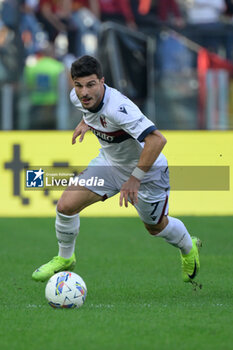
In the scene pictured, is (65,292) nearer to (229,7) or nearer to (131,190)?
(131,190)

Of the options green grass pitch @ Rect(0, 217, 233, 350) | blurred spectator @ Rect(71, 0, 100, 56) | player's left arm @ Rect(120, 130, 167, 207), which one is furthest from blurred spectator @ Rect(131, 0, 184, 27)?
player's left arm @ Rect(120, 130, 167, 207)

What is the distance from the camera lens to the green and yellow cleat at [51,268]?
20.9ft

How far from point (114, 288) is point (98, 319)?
1.53m

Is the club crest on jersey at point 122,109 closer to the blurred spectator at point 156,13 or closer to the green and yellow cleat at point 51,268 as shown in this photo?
the green and yellow cleat at point 51,268

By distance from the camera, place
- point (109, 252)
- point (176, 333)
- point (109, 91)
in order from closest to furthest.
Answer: point (176, 333), point (109, 91), point (109, 252)

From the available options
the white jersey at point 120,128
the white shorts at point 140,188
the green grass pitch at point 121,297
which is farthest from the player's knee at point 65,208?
the green grass pitch at point 121,297

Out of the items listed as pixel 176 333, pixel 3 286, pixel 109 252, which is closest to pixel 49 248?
pixel 109 252

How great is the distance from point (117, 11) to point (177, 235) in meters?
10.8

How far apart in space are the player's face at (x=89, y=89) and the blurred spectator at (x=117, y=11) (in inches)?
429

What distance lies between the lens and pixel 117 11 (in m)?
16.8

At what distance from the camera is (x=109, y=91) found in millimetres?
6223

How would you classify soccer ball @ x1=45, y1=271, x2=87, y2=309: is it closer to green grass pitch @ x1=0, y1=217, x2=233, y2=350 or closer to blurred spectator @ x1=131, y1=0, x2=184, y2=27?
green grass pitch @ x1=0, y1=217, x2=233, y2=350

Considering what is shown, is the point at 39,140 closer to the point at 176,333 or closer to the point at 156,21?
the point at 156,21

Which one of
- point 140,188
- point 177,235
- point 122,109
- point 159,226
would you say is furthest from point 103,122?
point 177,235
